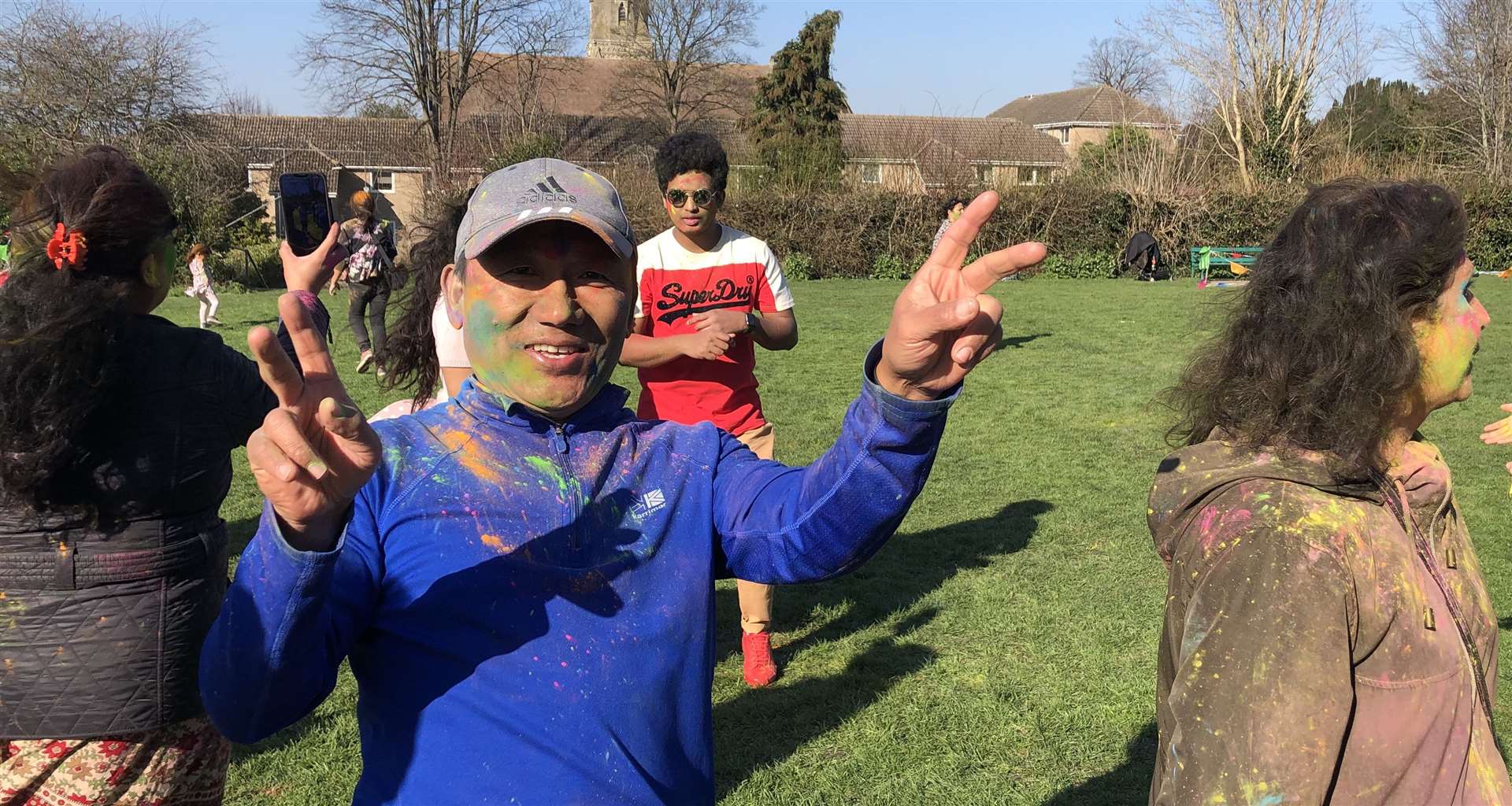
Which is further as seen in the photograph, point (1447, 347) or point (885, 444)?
point (1447, 347)

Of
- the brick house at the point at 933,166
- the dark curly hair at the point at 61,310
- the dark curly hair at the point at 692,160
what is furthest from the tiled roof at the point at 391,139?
the dark curly hair at the point at 61,310

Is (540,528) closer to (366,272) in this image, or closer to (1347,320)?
(1347,320)

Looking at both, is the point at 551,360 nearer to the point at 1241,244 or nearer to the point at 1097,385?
the point at 1097,385

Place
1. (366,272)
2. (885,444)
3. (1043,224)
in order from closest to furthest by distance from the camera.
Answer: (885,444) → (366,272) → (1043,224)

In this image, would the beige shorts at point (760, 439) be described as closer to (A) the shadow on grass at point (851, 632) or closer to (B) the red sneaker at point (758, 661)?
(B) the red sneaker at point (758, 661)

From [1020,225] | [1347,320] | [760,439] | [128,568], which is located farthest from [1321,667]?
[1020,225]

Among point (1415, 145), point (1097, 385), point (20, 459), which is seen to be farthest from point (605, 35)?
point (20, 459)

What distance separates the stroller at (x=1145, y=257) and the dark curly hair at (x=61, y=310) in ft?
89.4

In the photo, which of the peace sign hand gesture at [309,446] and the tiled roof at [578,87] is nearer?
the peace sign hand gesture at [309,446]

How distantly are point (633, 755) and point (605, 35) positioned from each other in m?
112

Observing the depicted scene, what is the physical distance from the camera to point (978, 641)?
5.43 m

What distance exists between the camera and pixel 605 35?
106500 mm

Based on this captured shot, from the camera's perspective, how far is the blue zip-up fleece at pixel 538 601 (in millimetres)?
1588

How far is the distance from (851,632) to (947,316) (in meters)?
4.29
